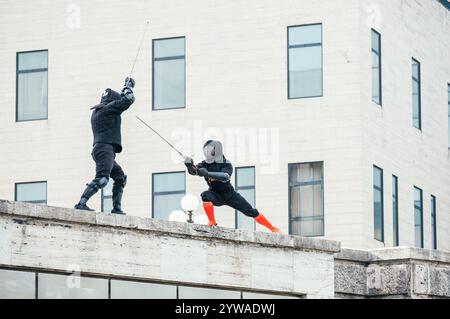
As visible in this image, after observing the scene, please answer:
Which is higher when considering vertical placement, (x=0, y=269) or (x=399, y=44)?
(x=399, y=44)

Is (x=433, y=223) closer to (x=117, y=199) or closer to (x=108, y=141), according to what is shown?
(x=117, y=199)

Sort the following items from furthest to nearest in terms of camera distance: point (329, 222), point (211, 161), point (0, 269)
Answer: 1. point (329, 222)
2. point (211, 161)
3. point (0, 269)

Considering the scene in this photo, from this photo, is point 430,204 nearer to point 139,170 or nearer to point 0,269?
point 139,170

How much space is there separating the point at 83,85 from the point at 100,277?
69.3 ft

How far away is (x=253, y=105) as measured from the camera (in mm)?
48062

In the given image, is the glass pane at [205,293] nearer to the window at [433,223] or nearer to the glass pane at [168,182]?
the glass pane at [168,182]

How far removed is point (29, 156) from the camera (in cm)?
5072

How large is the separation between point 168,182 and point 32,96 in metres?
5.41

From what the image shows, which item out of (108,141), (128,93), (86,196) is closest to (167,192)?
(128,93)

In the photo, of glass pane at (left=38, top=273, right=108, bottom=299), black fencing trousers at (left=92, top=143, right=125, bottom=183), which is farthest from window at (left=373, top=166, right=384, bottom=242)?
glass pane at (left=38, top=273, right=108, bottom=299)

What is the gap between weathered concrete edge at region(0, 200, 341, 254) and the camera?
28.5 meters

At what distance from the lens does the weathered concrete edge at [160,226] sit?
28.5 meters
